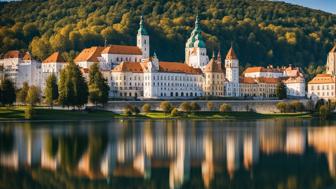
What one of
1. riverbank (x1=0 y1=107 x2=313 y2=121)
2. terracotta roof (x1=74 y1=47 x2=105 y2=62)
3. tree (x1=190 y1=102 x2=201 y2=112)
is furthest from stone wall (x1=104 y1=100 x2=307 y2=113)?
terracotta roof (x1=74 y1=47 x2=105 y2=62)

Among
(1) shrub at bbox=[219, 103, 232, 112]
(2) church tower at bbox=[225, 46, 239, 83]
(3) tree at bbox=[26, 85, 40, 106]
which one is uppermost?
(2) church tower at bbox=[225, 46, 239, 83]

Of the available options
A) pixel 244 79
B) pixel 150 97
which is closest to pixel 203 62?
pixel 244 79

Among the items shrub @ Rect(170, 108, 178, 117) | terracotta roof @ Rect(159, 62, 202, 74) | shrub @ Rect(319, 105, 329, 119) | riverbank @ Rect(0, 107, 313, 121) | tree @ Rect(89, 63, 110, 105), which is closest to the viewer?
riverbank @ Rect(0, 107, 313, 121)

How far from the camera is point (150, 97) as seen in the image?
98.6m

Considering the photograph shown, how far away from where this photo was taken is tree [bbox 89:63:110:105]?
8269cm

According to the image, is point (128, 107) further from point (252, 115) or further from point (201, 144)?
point (201, 144)

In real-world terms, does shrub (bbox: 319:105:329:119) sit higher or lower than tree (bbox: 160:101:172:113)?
lower

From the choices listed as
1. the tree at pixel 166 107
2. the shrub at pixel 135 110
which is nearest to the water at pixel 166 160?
the shrub at pixel 135 110

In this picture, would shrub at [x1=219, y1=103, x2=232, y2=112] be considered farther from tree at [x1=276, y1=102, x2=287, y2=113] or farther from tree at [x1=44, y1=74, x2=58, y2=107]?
tree at [x1=44, y1=74, x2=58, y2=107]

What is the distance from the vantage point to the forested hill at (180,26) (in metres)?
141

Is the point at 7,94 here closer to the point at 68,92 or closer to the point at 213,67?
the point at 68,92

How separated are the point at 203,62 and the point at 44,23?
56.3 meters

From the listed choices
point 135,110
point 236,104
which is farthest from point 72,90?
point 236,104

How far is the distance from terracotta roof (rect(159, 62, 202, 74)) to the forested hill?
1146 inches
